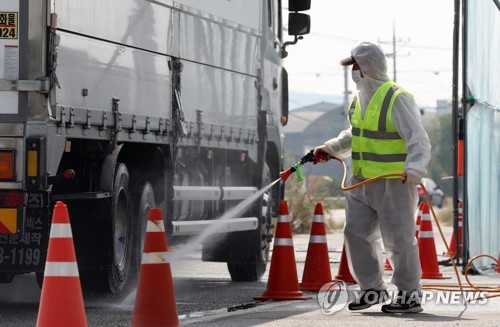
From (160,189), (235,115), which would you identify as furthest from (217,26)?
(160,189)

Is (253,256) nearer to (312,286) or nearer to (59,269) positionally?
(312,286)

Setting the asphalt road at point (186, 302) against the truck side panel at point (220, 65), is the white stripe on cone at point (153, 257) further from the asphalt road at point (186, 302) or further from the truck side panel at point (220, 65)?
the truck side panel at point (220, 65)

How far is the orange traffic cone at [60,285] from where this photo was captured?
7.56 metres

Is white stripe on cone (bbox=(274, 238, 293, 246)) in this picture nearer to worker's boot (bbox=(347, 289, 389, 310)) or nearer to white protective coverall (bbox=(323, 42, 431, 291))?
white protective coverall (bbox=(323, 42, 431, 291))

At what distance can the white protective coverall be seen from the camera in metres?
10.1

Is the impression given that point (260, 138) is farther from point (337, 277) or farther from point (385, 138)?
point (385, 138)

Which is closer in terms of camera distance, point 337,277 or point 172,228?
point 172,228

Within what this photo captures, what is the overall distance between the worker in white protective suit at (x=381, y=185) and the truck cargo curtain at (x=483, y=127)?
4654 millimetres

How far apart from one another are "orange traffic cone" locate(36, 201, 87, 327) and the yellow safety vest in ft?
10.6

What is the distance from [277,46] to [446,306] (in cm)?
548

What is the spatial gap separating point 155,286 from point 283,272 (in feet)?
9.94

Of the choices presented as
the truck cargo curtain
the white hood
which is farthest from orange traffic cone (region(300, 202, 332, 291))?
the truck cargo curtain

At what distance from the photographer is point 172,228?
12.0 m

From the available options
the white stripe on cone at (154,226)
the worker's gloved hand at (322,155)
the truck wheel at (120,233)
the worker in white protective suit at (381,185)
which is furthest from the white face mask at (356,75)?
the white stripe on cone at (154,226)
